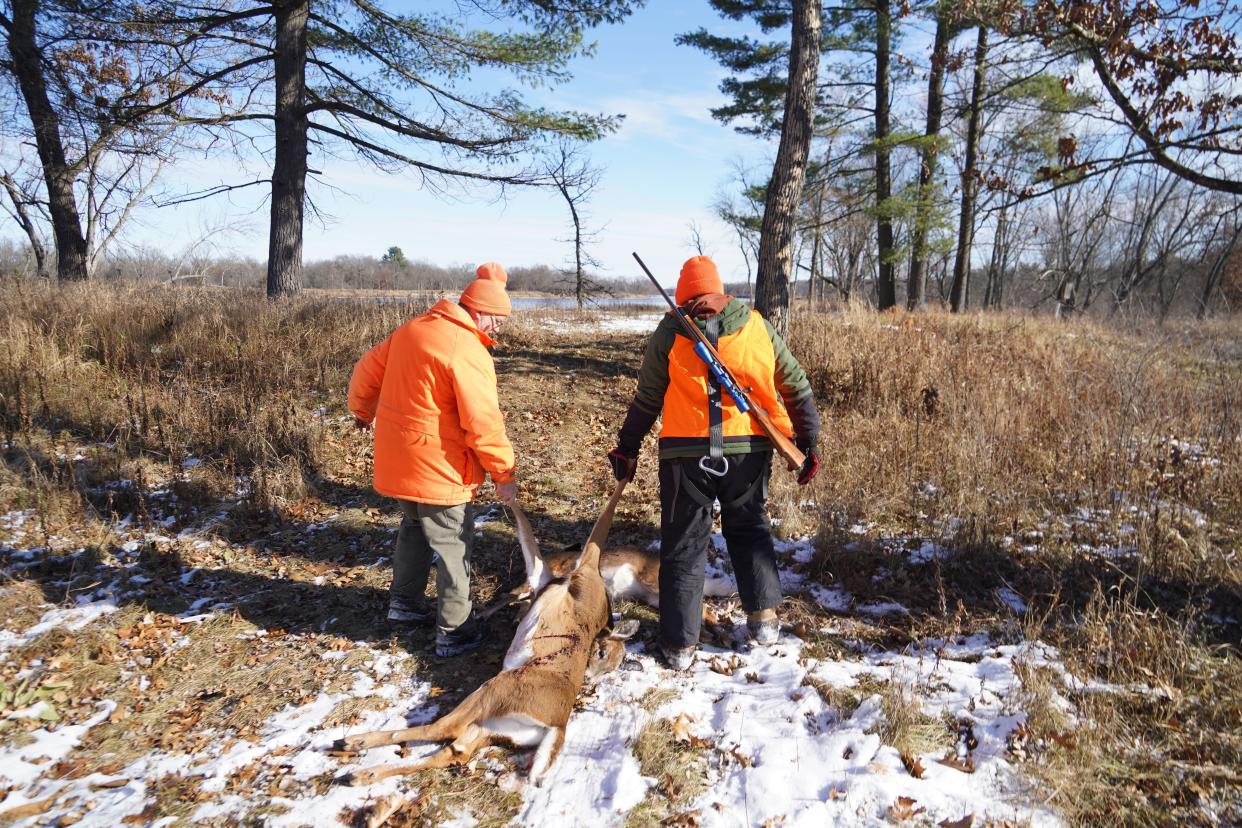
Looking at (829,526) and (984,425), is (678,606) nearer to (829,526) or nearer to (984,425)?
(829,526)

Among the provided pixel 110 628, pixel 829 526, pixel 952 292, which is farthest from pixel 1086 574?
pixel 952 292

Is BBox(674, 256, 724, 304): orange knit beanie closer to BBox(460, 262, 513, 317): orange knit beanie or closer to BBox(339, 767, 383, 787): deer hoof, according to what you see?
BBox(460, 262, 513, 317): orange knit beanie

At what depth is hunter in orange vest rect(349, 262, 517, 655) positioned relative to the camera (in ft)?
11.0

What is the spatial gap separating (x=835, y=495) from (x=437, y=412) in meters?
3.43

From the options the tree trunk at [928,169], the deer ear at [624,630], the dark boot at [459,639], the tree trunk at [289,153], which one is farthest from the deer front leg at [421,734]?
the tree trunk at [928,169]

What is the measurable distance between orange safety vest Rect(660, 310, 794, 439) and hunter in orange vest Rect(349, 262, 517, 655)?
0.94 m

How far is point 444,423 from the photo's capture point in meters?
3.46

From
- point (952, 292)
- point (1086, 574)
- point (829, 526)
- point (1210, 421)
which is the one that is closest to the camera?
point (1086, 574)

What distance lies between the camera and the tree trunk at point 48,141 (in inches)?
416

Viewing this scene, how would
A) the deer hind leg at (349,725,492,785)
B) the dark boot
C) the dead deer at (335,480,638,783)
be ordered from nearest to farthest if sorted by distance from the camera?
the deer hind leg at (349,725,492,785) → the dead deer at (335,480,638,783) → the dark boot

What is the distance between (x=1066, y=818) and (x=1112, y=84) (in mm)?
6449

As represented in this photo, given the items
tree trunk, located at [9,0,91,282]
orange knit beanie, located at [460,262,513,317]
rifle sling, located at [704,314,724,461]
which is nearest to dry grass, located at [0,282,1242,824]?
rifle sling, located at [704,314,724,461]

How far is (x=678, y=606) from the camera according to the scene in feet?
11.9

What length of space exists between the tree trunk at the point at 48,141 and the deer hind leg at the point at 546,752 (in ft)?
41.3
